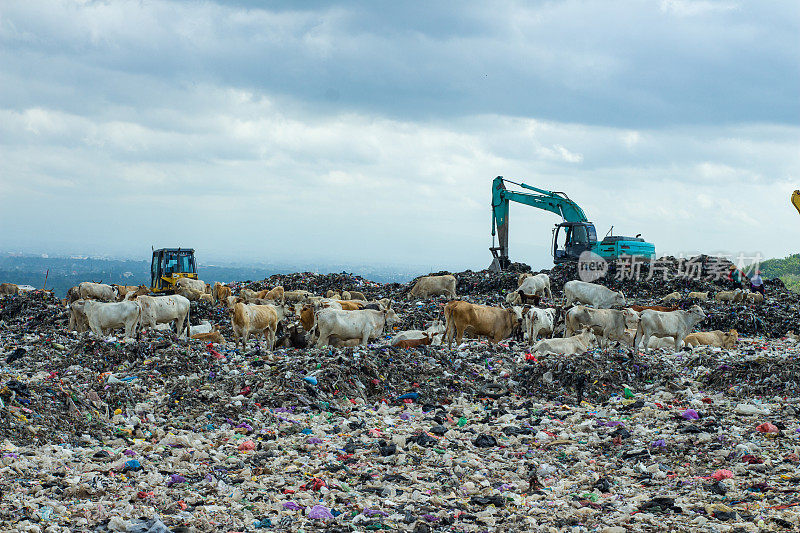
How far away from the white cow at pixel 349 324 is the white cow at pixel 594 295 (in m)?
9.72

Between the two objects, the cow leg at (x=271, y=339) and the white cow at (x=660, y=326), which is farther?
the white cow at (x=660, y=326)

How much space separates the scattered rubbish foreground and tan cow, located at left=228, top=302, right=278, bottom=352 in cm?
110

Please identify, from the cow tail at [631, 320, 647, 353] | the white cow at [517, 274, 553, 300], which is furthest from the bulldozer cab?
the cow tail at [631, 320, 647, 353]

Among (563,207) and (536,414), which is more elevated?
(563,207)

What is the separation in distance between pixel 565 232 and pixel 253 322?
18.9m

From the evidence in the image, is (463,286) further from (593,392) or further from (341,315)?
(593,392)

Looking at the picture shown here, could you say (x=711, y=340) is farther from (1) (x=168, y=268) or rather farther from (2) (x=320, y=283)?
(1) (x=168, y=268)

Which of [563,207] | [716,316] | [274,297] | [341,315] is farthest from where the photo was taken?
[563,207]

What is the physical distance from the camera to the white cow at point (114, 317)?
16.7 m

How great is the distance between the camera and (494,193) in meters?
35.4

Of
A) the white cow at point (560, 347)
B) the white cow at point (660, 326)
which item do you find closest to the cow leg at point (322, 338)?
the white cow at point (560, 347)

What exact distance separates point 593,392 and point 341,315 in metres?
5.37

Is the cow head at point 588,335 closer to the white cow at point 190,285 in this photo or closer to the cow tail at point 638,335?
the cow tail at point 638,335

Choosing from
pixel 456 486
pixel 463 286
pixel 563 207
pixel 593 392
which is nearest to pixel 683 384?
pixel 593 392
